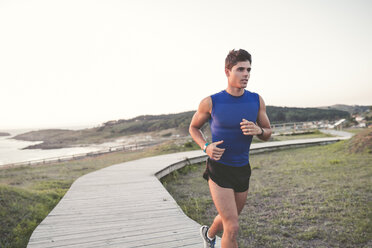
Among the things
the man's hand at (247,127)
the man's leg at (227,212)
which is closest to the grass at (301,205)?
the man's leg at (227,212)

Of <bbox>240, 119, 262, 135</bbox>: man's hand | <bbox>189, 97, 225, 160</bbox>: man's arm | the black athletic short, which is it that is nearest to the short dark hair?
<bbox>189, 97, 225, 160</bbox>: man's arm

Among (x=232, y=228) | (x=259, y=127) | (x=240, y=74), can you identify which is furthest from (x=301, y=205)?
(x=240, y=74)

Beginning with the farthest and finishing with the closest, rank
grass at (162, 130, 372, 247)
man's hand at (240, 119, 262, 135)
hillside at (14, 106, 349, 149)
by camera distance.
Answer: hillside at (14, 106, 349, 149)
grass at (162, 130, 372, 247)
man's hand at (240, 119, 262, 135)

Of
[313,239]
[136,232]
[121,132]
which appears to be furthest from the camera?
[121,132]

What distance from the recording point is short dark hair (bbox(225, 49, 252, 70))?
2.19m

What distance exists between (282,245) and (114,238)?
98.7 inches

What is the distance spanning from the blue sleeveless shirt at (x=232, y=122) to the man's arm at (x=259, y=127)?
0.12 m

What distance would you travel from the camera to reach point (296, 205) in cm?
533

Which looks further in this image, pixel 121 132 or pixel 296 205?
pixel 121 132

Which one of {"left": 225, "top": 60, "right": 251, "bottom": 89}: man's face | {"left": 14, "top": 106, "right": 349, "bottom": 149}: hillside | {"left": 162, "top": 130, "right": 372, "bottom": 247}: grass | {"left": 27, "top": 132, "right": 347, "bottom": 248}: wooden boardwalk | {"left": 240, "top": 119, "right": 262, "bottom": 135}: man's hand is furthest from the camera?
{"left": 14, "top": 106, "right": 349, "bottom": 149}: hillside

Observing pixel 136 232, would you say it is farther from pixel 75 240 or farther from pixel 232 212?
pixel 232 212

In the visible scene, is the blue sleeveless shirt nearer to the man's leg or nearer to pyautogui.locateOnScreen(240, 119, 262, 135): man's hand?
pyautogui.locateOnScreen(240, 119, 262, 135): man's hand

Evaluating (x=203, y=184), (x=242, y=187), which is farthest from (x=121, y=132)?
(x=242, y=187)

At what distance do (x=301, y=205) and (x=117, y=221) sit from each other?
13.1ft
